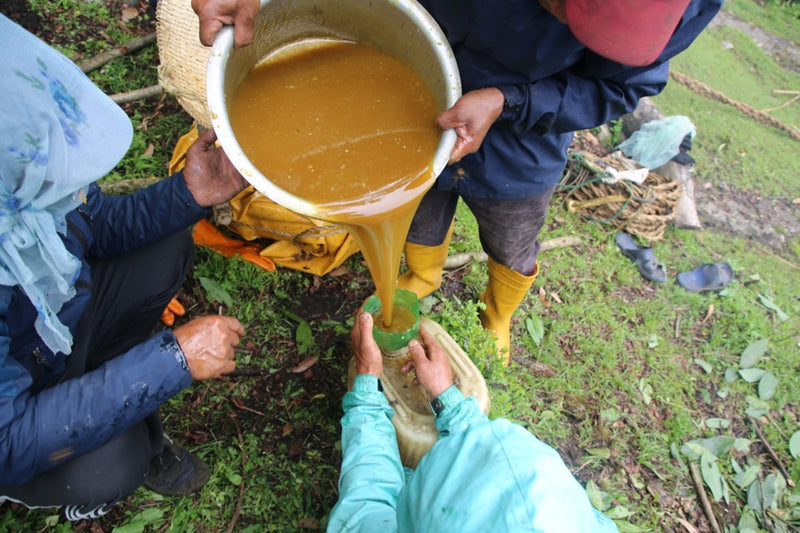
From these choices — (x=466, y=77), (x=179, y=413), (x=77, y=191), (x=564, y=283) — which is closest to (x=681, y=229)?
(x=564, y=283)

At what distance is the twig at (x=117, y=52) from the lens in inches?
141

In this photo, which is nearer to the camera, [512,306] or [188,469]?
[188,469]

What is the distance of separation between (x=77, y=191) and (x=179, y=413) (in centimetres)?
141

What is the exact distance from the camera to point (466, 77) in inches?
73.2

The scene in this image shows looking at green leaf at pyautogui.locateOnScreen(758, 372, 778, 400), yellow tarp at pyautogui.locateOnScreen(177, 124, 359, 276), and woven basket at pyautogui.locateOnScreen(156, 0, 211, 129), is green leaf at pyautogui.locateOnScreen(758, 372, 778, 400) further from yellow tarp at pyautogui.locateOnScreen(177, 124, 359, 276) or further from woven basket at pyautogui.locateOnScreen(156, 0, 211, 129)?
woven basket at pyautogui.locateOnScreen(156, 0, 211, 129)

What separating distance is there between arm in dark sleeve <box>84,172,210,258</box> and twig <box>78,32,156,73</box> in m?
2.03

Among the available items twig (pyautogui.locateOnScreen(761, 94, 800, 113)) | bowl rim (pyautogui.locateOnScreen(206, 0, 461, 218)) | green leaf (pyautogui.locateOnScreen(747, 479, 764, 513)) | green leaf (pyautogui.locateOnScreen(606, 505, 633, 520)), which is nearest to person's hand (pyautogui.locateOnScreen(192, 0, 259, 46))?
bowl rim (pyautogui.locateOnScreen(206, 0, 461, 218))

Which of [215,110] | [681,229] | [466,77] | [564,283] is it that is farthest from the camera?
[681,229]

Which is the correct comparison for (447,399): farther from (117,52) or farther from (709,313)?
(117,52)

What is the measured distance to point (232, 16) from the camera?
140cm

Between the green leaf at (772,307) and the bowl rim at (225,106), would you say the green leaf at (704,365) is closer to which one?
the green leaf at (772,307)

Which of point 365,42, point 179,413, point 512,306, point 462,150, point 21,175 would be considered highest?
point 365,42

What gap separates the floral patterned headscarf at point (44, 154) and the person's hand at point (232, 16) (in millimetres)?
449

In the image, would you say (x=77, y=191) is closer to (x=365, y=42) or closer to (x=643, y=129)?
(x=365, y=42)
